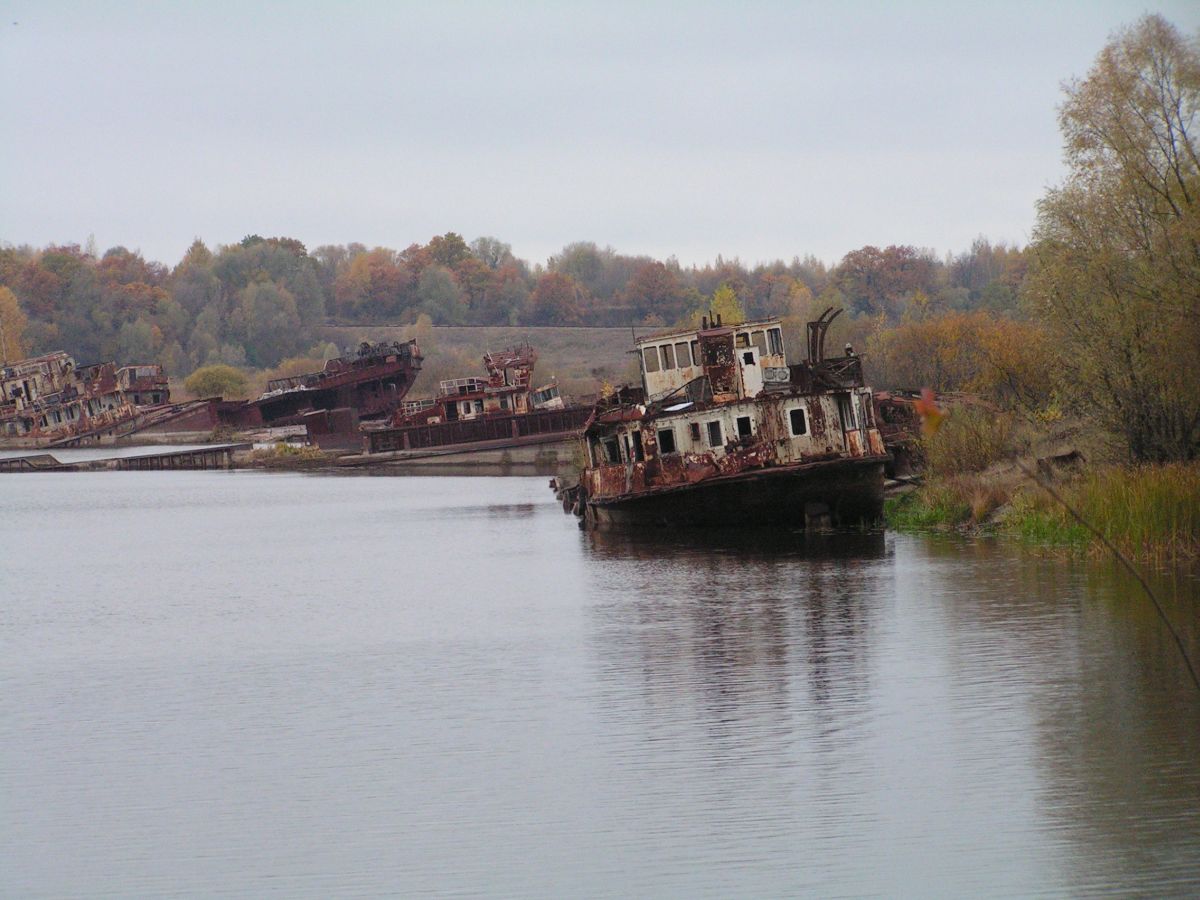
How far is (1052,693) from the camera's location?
1870cm

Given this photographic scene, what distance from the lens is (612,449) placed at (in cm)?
4234

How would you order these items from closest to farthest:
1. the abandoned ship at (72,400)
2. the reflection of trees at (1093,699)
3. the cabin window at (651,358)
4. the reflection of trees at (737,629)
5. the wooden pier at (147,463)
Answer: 1. the reflection of trees at (1093,699)
2. the reflection of trees at (737,629)
3. the cabin window at (651,358)
4. the wooden pier at (147,463)
5. the abandoned ship at (72,400)

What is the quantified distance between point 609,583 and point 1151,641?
13.4 meters

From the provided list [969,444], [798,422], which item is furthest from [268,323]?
[969,444]

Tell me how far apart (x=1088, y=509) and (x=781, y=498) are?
12.5 metres

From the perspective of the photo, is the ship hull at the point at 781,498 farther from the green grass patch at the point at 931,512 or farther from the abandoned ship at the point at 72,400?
the abandoned ship at the point at 72,400

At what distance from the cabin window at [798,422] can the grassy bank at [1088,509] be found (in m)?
3.26

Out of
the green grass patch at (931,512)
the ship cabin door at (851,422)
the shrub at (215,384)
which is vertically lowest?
the green grass patch at (931,512)

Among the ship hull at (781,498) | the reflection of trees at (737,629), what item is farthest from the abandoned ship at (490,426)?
the reflection of trees at (737,629)

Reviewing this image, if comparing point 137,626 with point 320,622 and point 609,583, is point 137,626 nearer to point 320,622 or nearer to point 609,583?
point 320,622

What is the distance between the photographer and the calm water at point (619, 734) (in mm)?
13086

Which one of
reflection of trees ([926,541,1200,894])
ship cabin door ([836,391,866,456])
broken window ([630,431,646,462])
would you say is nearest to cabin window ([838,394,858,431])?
ship cabin door ([836,391,866,456])

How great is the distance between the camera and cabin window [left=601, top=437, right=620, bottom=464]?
4216 cm

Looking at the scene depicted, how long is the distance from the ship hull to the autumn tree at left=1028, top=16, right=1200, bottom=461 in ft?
20.4
